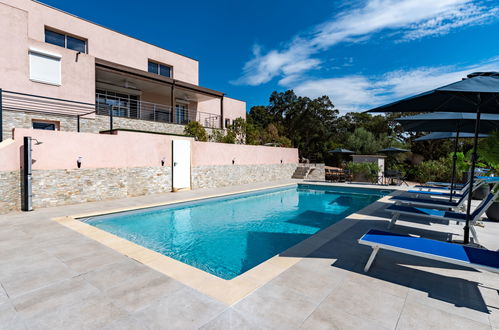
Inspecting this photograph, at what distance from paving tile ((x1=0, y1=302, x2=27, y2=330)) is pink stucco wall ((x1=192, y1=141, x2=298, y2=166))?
36.2 ft

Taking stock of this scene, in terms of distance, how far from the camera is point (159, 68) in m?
20.3

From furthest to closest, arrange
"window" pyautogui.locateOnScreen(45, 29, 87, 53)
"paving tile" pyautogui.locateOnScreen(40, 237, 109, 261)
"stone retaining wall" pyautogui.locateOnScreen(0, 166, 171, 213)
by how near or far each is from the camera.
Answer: "window" pyautogui.locateOnScreen(45, 29, 87, 53) → "stone retaining wall" pyautogui.locateOnScreen(0, 166, 171, 213) → "paving tile" pyautogui.locateOnScreen(40, 237, 109, 261)

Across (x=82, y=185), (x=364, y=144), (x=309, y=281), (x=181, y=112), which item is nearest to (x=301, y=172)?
(x=364, y=144)

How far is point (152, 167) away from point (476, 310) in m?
11.4

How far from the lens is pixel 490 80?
398 centimetres

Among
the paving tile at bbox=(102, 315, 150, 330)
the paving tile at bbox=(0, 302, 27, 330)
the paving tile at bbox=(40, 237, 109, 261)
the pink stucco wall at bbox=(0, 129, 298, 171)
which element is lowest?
the paving tile at bbox=(40, 237, 109, 261)

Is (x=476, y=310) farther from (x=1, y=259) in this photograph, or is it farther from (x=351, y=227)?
(x=1, y=259)

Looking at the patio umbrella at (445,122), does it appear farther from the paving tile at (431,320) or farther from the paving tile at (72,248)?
the paving tile at (72,248)

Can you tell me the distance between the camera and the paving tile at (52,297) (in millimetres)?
2773

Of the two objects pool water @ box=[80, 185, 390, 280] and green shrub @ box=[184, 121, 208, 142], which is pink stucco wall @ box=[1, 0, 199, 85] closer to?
green shrub @ box=[184, 121, 208, 142]

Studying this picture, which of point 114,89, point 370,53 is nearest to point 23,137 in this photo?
point 114,89

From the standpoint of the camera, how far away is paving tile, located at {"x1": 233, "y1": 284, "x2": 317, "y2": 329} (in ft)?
8.39

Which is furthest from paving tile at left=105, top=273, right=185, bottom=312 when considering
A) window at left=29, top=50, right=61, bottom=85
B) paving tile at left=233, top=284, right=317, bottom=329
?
window at left=29, top=50, right=61, bottom=85

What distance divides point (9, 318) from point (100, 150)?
324 inches
